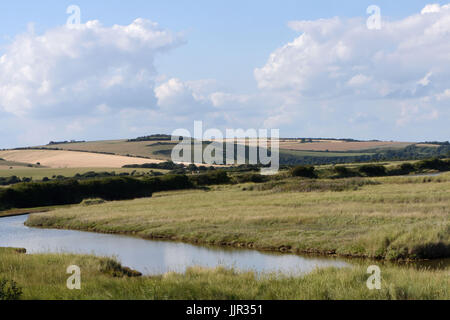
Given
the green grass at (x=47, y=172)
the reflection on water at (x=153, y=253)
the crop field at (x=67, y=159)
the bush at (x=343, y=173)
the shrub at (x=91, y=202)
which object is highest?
the crop field at (x=67, y=159)

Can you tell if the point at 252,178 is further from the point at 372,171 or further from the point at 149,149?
the point at 149,149

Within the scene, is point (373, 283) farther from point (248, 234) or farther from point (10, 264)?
point (248, 234)

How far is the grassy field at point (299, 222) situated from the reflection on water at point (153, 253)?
158 cm

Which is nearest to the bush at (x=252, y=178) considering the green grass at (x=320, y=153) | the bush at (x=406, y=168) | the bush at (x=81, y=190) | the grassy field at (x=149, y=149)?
the bush at (x=81, y=190)

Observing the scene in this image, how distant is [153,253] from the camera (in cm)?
2502

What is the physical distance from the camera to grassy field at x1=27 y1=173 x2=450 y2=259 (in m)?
22.0

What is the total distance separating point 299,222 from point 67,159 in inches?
3711

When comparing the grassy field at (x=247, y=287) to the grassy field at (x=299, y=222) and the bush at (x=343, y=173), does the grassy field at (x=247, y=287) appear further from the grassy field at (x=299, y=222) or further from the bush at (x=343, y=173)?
the bush at (x=343, y=173)

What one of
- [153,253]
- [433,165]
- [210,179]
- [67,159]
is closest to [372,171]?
[433,165]

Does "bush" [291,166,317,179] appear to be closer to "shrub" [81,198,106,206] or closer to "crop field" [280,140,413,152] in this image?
"shrub" [81,198,106,206]

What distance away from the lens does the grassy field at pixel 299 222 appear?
22.0 metres
